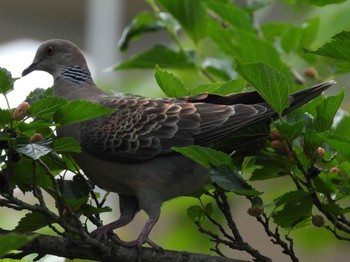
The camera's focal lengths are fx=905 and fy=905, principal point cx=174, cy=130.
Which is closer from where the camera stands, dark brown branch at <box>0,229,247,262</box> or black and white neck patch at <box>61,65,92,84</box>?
dark brown branch at <box>0,229,247,262</box>

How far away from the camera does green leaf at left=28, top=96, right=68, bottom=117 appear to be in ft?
8.38

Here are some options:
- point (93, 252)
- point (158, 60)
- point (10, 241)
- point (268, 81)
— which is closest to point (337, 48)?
point (268, 81)

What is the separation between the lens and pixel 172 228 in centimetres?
435

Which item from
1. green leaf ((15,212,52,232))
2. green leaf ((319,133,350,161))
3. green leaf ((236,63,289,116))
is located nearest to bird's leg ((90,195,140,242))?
green leaf ((15,212,52,232))

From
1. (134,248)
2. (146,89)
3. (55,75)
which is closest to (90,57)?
(146,89)

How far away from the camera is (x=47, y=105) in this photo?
8.43 ft

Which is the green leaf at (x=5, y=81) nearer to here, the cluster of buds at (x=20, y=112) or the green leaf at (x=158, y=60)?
the cluster of buds at (x=20, y=112)

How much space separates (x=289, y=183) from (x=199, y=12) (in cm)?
112

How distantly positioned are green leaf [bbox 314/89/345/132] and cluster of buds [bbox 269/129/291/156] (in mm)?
139

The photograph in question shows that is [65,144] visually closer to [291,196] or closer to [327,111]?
[291,196]

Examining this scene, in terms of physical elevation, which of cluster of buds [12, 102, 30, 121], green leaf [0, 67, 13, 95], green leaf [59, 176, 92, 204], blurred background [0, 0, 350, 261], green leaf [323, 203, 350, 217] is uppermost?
green leaf [0, 67, 13, 95]

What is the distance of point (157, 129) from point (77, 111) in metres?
0.80

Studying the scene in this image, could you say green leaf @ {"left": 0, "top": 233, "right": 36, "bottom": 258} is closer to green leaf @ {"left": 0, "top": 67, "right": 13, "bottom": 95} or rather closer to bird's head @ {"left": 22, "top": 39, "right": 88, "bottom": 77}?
green leaf @ {"left": 0, "top": 67, "right": 13, "bottom": 95}

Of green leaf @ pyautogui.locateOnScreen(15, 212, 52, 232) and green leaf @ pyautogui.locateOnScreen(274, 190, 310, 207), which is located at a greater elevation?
green leaf @ pyautogui.locateOnScreen(15, 212, 52, 232)
